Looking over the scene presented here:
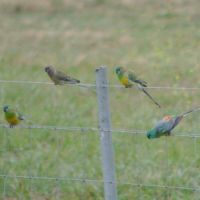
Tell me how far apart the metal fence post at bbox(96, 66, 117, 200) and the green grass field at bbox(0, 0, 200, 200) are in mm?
796

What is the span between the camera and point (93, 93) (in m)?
8.69

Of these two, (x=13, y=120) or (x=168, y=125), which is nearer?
(x=168, y=125)

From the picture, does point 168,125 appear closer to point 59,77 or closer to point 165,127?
point 165,127

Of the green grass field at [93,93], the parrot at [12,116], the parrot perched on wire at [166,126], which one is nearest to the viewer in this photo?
the parrot perched on wire at [166,126]

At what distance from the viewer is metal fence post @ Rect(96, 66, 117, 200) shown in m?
4.56

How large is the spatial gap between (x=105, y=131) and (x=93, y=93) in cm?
410

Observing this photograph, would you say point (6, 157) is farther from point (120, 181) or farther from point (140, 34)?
point (140, 34)

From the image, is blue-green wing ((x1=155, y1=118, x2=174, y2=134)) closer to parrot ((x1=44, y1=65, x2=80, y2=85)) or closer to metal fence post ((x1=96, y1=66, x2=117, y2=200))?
metal fence post ((x1=96, y1=66, x2=117, y2=200))

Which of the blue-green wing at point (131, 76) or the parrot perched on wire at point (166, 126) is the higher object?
the blue-green wing at point (131, 76)

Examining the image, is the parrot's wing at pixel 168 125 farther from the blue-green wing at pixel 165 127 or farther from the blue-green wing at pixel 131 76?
the blue-green wing at pixel 131 76

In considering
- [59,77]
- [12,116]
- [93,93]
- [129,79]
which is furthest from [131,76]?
[93,93]

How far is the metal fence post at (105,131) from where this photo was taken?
15.0 feet

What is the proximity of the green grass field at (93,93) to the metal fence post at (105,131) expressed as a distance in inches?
31.4

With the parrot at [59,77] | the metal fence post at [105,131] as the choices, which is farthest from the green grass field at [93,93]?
the parrot at [59,77]
